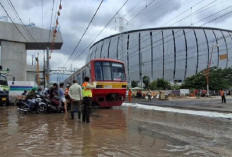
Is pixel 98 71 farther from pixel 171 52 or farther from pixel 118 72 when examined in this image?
pixel 171 52

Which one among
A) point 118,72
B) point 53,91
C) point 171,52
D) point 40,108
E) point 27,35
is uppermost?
point 171,52

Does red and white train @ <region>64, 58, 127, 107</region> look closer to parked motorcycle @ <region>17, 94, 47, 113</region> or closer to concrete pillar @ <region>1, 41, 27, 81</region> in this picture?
parked motorcycle @ <region>17, 94, 47, 113</region>

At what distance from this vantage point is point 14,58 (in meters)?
26.1

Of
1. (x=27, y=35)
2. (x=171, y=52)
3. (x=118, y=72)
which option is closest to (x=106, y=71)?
(x=118, y=72)

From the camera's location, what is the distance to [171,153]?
4.25 metres

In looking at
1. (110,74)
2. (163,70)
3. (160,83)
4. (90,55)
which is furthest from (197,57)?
(110,74)

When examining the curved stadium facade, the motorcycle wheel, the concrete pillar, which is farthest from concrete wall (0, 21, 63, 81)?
the curved stadium facade

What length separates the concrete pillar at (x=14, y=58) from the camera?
25.5 m

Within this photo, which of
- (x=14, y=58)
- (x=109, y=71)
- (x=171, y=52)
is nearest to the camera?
(x=109, y=71)

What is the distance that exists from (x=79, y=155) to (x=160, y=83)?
71335 millimetres

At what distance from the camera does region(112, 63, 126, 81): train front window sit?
15.0m

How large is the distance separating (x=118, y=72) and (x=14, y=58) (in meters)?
15.8

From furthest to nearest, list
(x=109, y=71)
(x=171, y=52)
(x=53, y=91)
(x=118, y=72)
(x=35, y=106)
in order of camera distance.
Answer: (x=171, y=52)
(x=118, y=72)
(x=109, y=71)
(x=53, y=91)
(x=35, y=106)

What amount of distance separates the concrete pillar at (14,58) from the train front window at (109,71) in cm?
1489
